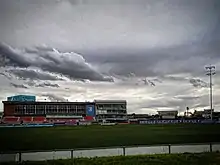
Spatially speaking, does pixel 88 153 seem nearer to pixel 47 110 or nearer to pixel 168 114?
pixel 47 110

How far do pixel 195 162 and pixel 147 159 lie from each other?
0.77m

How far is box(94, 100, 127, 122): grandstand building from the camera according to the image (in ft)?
124

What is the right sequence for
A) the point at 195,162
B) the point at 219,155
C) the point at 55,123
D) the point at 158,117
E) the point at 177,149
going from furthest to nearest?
the point at 158,117
the point at 55,123
the point at 177,149
the point at 219,155
the point at 195,162

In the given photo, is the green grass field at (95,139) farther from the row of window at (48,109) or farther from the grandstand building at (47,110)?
the row of window at (48,109)

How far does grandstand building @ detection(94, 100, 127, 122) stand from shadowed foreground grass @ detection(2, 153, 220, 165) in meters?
31.7

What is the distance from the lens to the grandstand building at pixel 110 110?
37719 mm

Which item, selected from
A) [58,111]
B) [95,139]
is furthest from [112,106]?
[95,139]

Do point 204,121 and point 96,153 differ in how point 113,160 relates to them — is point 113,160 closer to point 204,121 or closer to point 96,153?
point 96,153

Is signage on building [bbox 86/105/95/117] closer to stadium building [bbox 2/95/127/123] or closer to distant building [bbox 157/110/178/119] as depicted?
stadium building [bbox 2/95/127/123]

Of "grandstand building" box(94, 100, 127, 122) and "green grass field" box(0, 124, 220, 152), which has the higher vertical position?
"grandstand building" box(94, 100, 127, 122)

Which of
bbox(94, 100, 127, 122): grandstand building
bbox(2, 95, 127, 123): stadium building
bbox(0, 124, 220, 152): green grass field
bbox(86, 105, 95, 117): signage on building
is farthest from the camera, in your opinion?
bbox(94, 100, 127, 122): grandstand building

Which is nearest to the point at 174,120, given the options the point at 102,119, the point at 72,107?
the point at 102,119

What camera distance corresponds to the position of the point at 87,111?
36.2 meters

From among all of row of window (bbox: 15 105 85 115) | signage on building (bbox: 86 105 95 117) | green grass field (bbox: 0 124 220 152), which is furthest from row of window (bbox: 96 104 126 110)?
green grass field (bbox: 0 124 220 152)
